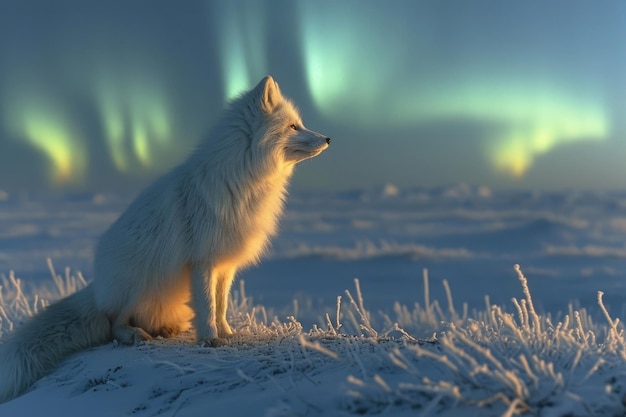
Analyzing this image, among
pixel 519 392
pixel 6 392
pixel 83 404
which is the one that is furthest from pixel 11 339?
pixel 519 392

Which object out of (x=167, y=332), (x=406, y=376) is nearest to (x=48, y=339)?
(x=167, y=332)

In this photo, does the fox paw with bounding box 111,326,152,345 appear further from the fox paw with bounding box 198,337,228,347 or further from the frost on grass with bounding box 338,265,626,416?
the frost on grass with bounding box 338,265,626,416

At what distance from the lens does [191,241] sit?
565cm

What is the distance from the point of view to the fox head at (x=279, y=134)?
5.76 meters

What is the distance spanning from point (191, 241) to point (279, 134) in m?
1.25

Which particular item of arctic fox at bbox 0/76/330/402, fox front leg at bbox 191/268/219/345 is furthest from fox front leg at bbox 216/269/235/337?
fox front leg at bbox 191/268/219/345

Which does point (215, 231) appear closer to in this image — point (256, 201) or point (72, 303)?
point (256, 201)

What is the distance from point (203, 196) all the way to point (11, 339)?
223 centimetres

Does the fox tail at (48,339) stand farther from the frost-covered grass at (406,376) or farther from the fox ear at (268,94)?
the fox ear at (268,94)

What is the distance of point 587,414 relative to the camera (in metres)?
2.74

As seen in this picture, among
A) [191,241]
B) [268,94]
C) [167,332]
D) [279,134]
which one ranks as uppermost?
[268,94]

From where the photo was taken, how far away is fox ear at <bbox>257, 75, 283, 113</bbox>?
5844mm

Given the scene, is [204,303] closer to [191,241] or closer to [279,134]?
[191,241]

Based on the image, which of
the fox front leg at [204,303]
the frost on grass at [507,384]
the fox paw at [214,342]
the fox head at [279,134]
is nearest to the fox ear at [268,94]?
the fox head at [279,134]
